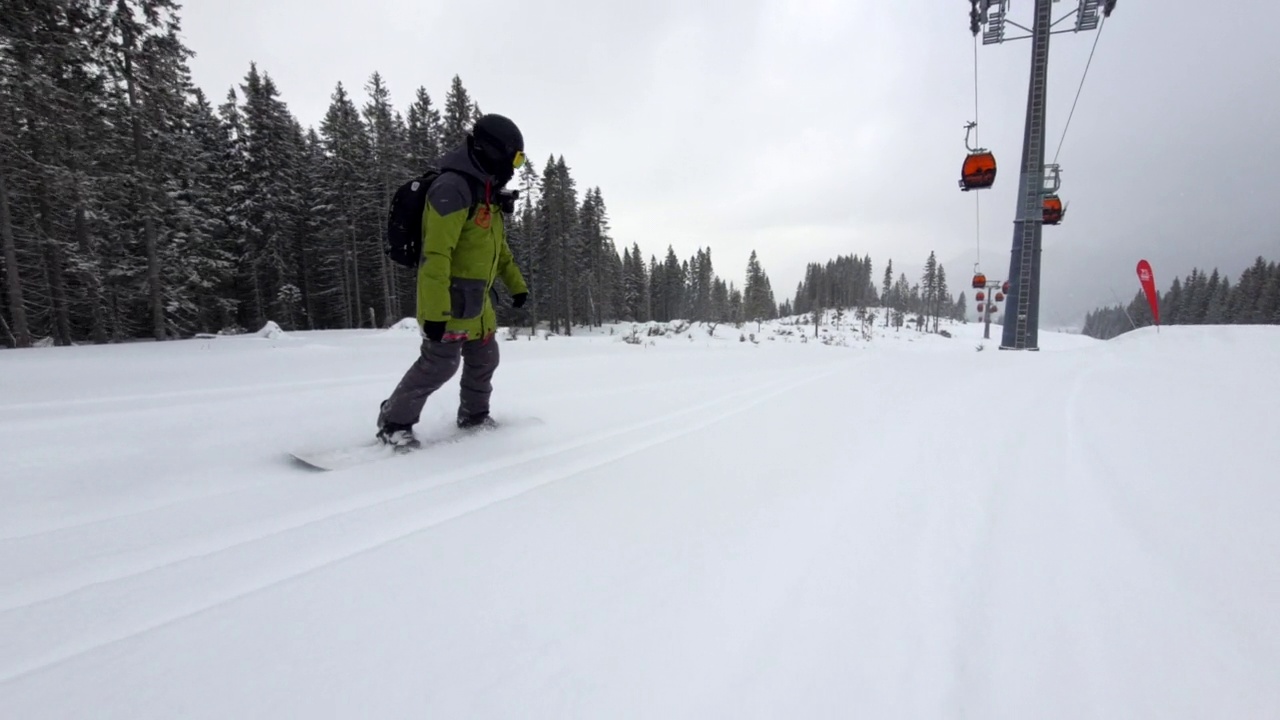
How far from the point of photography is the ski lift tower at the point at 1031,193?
38.0 feet

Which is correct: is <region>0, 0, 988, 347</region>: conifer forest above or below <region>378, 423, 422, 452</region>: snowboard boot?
above

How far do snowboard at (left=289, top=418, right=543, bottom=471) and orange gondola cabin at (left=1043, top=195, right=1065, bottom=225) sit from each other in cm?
1656

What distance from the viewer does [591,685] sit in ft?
3.29

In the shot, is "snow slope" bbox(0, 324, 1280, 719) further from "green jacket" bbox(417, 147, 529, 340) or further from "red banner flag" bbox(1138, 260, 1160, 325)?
"red banner flag" bbox(1138, 260, 1160, 325)

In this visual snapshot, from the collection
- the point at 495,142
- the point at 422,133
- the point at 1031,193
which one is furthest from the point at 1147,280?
the point at 422,133

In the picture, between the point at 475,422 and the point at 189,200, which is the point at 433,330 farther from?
the point at 189,200

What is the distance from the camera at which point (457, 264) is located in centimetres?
279

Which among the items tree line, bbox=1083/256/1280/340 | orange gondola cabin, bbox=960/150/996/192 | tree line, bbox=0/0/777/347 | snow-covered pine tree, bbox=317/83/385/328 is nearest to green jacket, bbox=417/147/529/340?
orange gondola cabin, bbox=960/150/996/192

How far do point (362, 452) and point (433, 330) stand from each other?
2.43ft

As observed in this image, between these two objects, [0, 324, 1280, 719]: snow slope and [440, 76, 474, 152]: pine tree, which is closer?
[0, 324, 1280, 719]: snow slope

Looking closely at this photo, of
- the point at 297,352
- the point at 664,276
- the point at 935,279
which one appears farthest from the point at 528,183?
the point at 935,279

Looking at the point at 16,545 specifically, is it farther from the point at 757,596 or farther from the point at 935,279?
the point at 935,279

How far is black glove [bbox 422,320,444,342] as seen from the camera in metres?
2.57

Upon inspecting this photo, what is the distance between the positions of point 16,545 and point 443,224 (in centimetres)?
191
